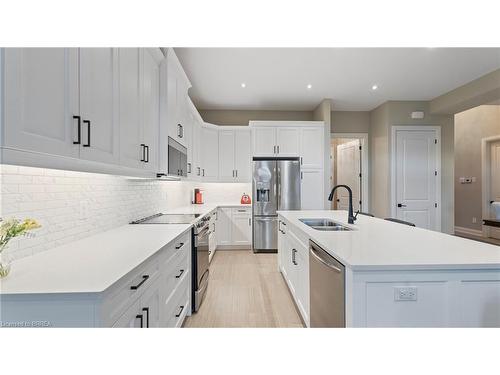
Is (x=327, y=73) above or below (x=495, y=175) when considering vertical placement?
above

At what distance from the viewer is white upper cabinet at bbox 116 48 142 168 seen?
171cm

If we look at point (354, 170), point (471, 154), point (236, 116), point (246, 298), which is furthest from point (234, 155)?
point (471, 154)

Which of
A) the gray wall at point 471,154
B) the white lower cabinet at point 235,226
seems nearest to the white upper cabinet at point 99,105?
the white lower cabinet at point 235,226

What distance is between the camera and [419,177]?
5.21 metres

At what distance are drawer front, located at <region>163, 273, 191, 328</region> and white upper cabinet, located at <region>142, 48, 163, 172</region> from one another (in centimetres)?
104

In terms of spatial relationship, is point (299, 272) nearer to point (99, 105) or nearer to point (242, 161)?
point (99, 105)

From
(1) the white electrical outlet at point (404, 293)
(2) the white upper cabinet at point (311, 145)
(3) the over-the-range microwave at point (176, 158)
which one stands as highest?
(2) the white upper cabinet at point (311, 145)

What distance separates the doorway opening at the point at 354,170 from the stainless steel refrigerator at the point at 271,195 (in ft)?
5.81

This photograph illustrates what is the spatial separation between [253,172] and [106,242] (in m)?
3.46

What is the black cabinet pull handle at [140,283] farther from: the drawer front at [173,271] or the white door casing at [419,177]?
the white door casing at [419,177]

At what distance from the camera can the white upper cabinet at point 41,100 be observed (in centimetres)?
90

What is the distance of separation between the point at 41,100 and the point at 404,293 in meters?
1.85

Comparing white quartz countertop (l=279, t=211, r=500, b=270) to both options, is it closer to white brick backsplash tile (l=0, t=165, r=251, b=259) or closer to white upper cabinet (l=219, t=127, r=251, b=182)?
white brick backsplash tile (l=0, t=165, r=251, b=259)
